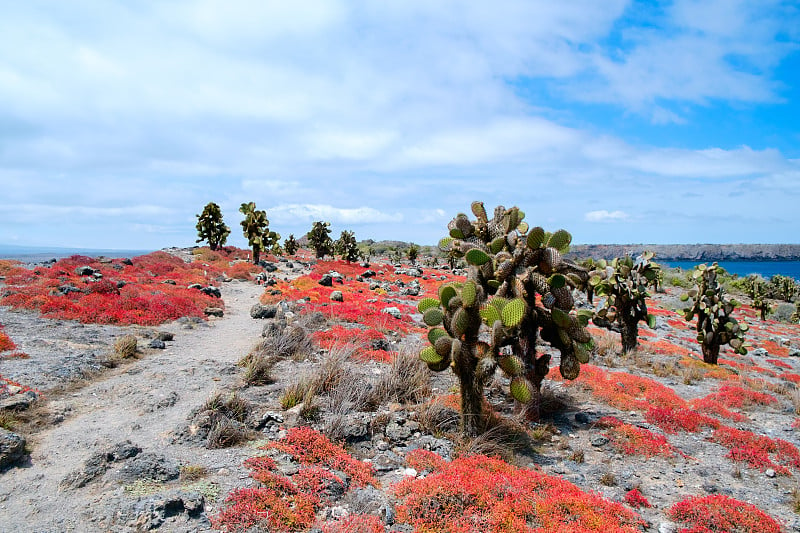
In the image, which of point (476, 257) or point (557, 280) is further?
point (476, 257)

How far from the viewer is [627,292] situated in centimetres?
1406

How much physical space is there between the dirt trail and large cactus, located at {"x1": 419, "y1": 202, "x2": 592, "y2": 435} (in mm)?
3479

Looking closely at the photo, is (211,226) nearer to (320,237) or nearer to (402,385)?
(320,237)

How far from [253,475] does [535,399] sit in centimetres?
503

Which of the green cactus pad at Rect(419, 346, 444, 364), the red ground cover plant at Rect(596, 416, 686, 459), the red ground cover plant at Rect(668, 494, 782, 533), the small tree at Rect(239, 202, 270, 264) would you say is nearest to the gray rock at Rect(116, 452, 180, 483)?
the green cactus pad at Rect(419, 346, 444, 364)

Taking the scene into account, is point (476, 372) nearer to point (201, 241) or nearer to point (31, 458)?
point (31, 458)

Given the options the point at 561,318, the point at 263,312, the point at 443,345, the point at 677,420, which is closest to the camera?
the point at 443,345

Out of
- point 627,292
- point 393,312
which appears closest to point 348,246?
point 393,312

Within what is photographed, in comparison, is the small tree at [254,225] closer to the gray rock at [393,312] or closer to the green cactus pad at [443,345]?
the gray rock at [393,312]

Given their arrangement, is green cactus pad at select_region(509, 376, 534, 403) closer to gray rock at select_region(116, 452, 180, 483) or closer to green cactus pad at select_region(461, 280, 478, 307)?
green cactus pad at select_region(461, 280, 478, 307)

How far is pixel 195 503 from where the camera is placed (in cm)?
434

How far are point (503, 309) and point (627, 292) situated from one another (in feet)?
32.7

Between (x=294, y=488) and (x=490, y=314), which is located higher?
(x=490, y=314)

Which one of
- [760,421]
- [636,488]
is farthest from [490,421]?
[760,421]
